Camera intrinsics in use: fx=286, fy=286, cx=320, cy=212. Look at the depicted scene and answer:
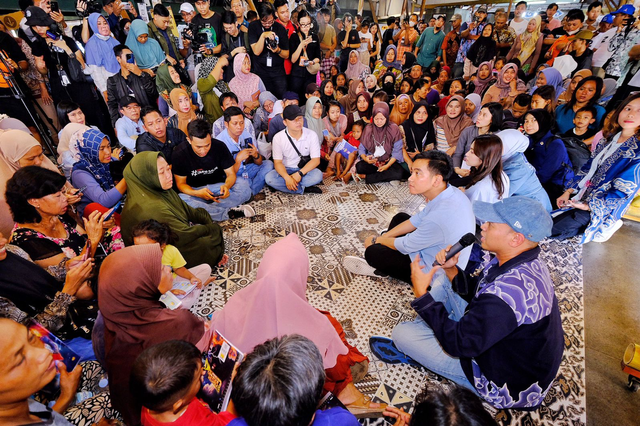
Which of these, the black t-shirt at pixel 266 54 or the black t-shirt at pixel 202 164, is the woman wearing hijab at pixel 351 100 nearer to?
the black t-shirt at pixel 266 54

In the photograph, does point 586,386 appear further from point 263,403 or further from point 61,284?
point 61,284

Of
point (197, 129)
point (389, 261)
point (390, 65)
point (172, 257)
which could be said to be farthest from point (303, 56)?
point (172, 257)

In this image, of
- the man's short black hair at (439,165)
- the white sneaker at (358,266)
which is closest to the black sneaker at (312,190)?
the white sneaker at (358,266)

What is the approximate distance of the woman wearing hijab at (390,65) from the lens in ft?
22.7

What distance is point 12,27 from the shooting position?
4.43 meters

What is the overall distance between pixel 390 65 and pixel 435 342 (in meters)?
7.05

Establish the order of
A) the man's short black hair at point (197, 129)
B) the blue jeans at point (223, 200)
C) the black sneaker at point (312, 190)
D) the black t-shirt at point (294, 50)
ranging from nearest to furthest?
the man's short black hair at point (197, 129) < the blue jeans at point (223, 200) < the black sneaker at point (312, 190) < the black t-shirt at point (294, 50)

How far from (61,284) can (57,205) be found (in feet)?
1.78

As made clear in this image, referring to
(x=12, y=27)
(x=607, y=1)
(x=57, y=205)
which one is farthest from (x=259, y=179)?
(x=607, y=1)

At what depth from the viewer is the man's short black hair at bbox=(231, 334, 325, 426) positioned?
90 cm

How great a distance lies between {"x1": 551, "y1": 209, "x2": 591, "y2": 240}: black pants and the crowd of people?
0.08 ft

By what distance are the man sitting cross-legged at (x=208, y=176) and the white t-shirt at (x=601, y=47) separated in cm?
673

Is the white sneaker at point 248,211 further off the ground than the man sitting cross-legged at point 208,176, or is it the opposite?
the man sitting cross-legged at point 208,176

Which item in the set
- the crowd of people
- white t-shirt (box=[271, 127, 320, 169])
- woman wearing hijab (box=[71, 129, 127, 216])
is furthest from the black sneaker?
woman wearing hijab (box=[71, 129, 127, 216])
